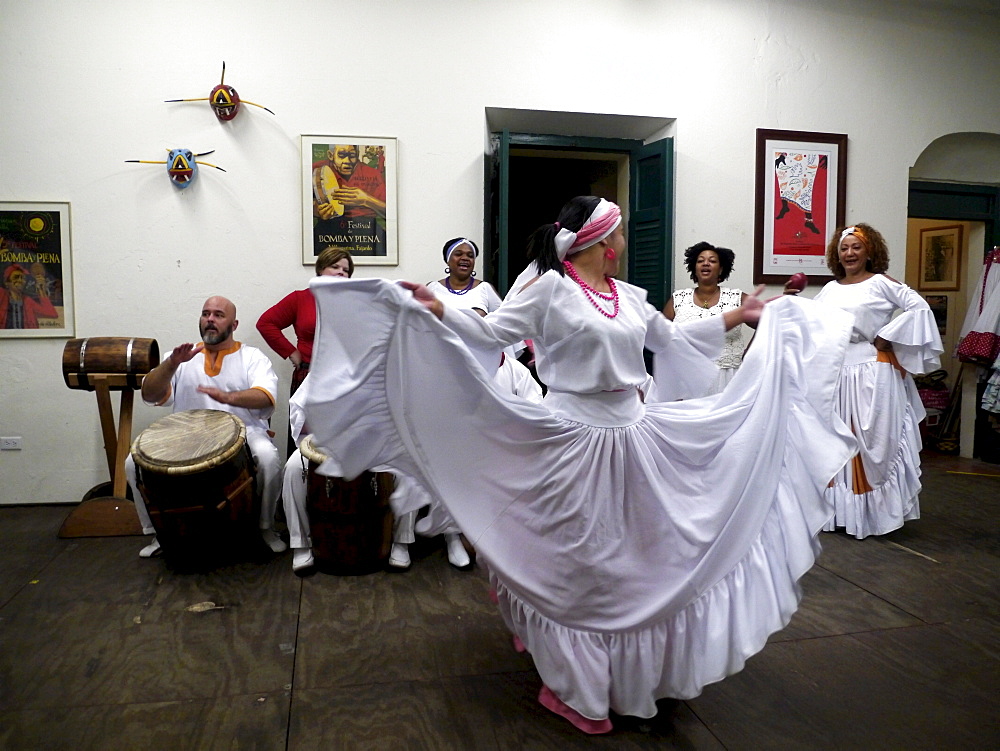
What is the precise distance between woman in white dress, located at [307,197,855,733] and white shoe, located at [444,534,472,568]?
4.04ft

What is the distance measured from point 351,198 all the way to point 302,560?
2424 millimetres

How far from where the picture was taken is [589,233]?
2.15 metres

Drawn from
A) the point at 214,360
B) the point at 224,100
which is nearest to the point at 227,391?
the point at 214,360

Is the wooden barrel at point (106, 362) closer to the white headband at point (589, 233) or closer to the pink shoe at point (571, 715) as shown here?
the white headband at point (589, 233)

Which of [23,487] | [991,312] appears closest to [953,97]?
[991,312]

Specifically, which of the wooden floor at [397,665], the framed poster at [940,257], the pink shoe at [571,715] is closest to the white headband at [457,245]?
the wooden floor at [397,665]

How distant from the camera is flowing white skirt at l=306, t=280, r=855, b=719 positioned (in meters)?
1.93

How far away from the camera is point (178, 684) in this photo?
7.36ft

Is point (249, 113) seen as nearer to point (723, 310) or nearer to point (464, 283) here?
point (464, 283)

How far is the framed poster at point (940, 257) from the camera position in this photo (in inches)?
278

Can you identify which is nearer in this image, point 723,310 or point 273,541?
point 273,541

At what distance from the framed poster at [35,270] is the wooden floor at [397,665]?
1.75 metres

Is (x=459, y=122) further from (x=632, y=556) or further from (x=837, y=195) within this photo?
(x=632, y=556)

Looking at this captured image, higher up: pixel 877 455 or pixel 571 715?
pixel 877 455
